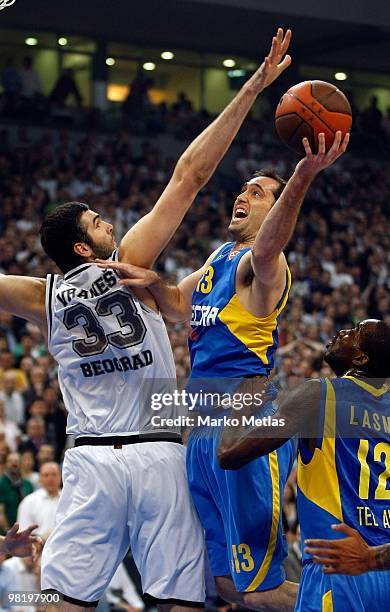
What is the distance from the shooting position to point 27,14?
23.1 metres

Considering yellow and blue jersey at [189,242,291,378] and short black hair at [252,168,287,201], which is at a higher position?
short black hair at [252,168,287,201]

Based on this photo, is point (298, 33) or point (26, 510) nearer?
point (26, 510)

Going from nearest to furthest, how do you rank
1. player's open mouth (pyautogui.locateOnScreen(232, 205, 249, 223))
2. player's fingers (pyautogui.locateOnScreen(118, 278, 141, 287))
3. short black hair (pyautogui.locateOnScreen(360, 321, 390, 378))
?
short black hair (pyautogui.locateOnScreen(360, 321, 390, 378))
player's fingers (pyautogui.locateOnScreen(118, 278, 141, 287))
player's open mouth (pyautogui.locateOnScreen(232, 205, 249, 223))

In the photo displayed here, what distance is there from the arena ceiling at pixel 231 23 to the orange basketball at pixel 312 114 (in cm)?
1532

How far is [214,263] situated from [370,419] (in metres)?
1.50

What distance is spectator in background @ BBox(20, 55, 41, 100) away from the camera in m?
23.1

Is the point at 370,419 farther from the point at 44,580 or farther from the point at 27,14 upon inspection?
the point at 27,14

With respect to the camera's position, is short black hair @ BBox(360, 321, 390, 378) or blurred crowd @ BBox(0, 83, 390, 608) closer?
short black hair @ BBox(360, 321, 390, 378)

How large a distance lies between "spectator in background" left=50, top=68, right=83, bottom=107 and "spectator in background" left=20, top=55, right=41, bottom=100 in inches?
15.0

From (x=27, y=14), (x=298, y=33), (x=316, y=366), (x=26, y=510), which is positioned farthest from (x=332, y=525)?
(x=298, y=33)

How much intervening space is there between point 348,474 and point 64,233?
5.57 ft

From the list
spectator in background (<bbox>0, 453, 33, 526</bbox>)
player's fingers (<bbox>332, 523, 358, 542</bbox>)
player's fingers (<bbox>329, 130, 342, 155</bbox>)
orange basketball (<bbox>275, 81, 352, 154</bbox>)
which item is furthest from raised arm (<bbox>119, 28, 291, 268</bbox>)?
spectator in background (<bbox>0, 453, 33, 526</bbox>)

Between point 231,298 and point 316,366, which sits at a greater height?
point 316,366

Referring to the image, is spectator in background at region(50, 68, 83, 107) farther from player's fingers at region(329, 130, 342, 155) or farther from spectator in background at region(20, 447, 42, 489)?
player's fingers at region(329, 130, 342, 155)
